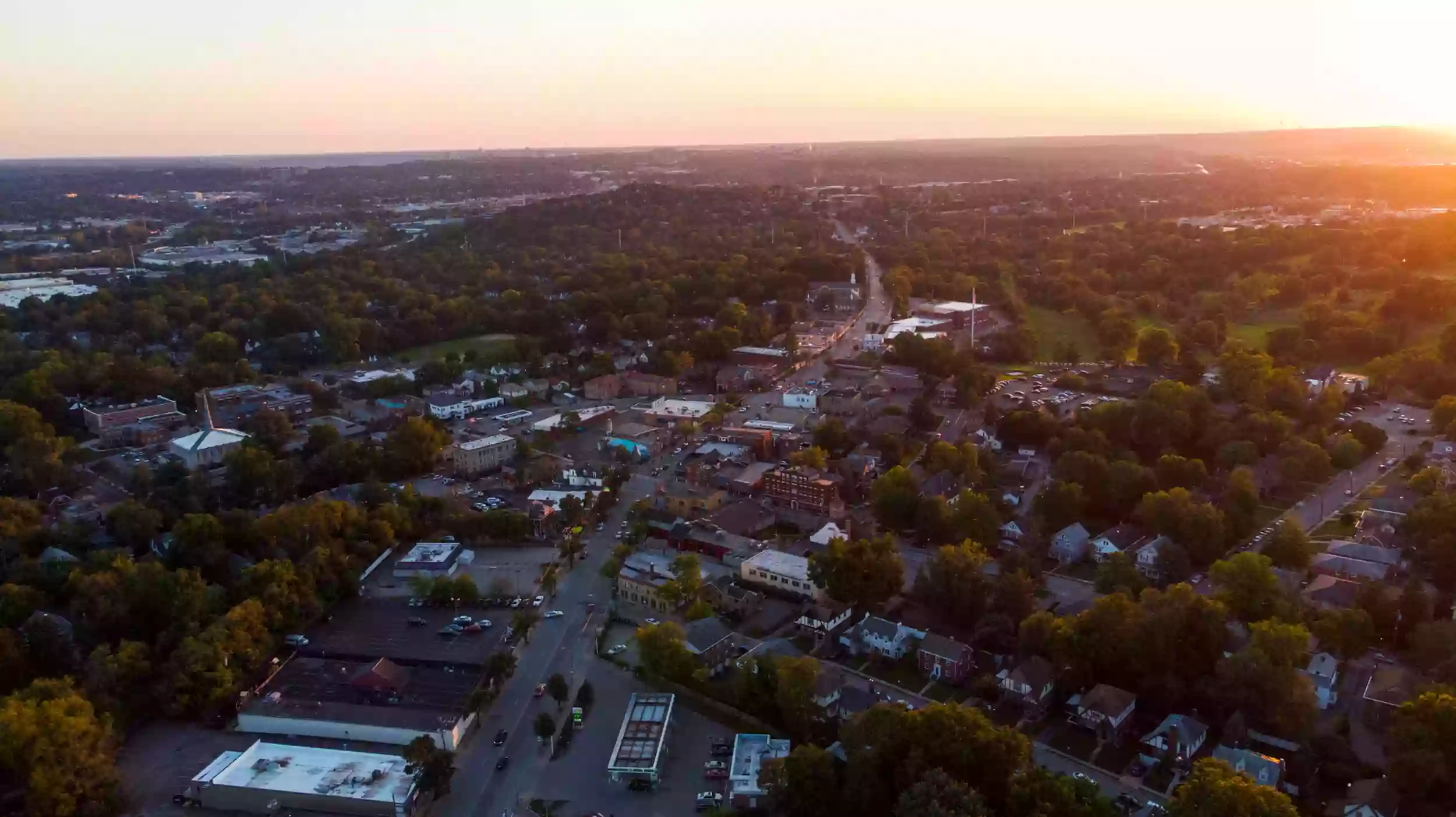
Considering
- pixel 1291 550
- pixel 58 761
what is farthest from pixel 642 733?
pixel 1291 550

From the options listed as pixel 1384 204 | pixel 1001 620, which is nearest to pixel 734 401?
pixel 1001 620

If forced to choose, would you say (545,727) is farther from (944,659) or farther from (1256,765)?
(1256,765)

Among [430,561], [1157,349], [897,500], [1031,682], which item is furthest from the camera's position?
[1157,349]

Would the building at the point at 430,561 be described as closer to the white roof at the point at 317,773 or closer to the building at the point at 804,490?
the white roof at the point at 317,773

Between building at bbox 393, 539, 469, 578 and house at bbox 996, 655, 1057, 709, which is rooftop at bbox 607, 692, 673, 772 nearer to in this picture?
house at bbox 996, 655, 1057, 709

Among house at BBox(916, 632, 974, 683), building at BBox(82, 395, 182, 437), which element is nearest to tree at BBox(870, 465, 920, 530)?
house at BBox(916, 632, 974, 683)
